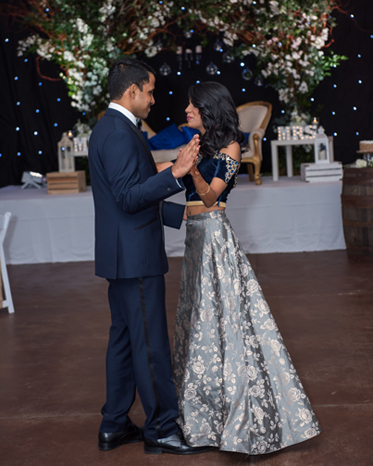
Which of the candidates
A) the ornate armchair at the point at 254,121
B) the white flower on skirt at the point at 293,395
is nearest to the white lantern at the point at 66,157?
the ornate armchair at the point at 254,121

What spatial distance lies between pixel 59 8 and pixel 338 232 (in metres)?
4.11

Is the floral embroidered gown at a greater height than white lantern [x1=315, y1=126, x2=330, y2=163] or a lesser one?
lesser

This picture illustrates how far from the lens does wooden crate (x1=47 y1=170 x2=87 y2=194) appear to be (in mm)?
6565

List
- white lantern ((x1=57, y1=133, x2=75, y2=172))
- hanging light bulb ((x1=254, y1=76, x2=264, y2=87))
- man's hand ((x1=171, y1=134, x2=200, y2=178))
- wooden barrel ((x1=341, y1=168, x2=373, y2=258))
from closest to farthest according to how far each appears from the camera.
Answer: man's hand ((x1=171, y1=134, x2=200, y2=178)) < wooden barrel ((x1=341, y1=168, x2=373, y2=258)) < white lantern ((x1=57, y1=133, x2=75, y2=172)) < hanging light bulb ((x1=254, y1=76, x2=264, y2=87))

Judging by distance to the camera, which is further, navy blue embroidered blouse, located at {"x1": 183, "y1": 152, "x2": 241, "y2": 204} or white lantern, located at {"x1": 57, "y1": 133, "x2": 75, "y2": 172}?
white lantern, located at {"x1": 57, "y1": 133, "x2": 75, "y2": 172}

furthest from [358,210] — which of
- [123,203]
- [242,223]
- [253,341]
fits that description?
[123,203]

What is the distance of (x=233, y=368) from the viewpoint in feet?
7.68

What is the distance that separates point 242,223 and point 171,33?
3183mm

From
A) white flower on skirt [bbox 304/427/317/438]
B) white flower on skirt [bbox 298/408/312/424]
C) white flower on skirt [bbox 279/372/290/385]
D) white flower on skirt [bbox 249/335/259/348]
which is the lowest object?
white flower on skirt [bbox 304/427/317/438]

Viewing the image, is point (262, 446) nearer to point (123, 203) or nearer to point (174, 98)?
point (123, 203)

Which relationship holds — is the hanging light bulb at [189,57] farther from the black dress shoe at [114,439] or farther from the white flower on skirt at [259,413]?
the white flower on skirt at [259,413]

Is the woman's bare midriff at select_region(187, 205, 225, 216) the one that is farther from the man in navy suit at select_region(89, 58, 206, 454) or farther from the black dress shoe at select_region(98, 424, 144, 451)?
the black dress shoe at select_region(98, 424, 144, 451)

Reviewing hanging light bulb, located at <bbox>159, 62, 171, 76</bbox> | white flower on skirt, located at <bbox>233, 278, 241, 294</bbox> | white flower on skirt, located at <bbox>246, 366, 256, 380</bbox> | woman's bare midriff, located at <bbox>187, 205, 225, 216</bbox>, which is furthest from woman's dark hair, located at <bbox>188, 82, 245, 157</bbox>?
hanging light bulb, located at <bbox>159, 62, 171, 76</bbox>

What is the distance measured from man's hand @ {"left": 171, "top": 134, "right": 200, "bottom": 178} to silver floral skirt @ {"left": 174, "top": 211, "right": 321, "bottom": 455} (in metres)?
0.41
